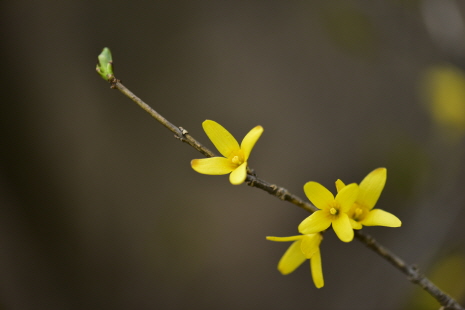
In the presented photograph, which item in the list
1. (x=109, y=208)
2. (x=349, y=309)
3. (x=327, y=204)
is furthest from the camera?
(x=109, y=208)

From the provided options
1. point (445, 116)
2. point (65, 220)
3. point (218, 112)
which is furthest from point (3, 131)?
point (445, 116)

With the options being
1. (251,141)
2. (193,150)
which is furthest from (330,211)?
(193,150)

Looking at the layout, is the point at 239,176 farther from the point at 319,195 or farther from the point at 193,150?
the point at 193,150

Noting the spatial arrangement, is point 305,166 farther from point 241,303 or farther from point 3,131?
point 3,131

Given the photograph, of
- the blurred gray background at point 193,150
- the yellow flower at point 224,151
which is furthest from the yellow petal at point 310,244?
the blurred gray background at point 193,150

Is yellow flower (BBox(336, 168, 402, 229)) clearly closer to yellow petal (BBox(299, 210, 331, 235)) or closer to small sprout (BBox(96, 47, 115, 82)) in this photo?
yellow petal (BBox(299, 210, 331, 235))

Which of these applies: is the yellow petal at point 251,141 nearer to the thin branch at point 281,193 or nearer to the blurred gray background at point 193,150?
the thin branch at point 281,193

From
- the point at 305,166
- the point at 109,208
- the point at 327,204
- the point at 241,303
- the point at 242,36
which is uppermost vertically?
the point at 242,36
